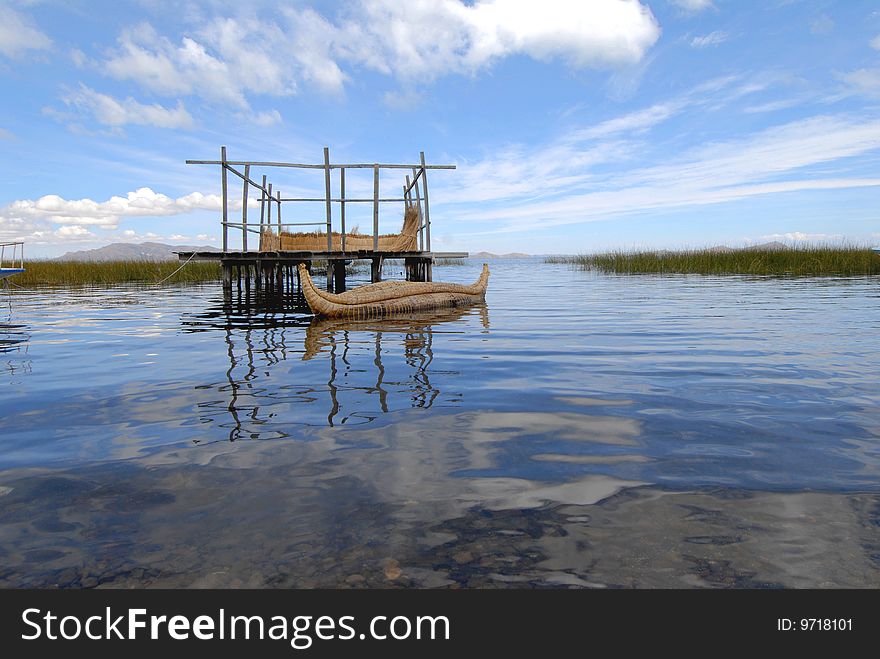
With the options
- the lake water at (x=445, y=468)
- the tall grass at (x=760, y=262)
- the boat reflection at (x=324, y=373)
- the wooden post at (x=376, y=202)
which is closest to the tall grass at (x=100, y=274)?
the wooden post at (x=376, y=202)

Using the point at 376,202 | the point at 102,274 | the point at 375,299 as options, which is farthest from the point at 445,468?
the point at 102,274

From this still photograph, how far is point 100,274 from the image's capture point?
2681cm

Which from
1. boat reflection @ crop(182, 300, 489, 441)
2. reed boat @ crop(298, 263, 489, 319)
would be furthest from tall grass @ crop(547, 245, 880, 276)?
boat reflection @ crop(182, 300, 489, 441)

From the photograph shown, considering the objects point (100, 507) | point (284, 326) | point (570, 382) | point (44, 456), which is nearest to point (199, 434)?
point (44, 456)

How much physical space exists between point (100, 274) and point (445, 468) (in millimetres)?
28943

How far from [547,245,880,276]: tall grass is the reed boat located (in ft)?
71.0

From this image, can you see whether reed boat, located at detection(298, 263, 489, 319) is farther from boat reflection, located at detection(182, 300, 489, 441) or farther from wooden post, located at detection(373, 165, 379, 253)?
wooden post, located at detection(373, 165, 379, 253)

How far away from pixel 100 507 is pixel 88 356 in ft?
16.6

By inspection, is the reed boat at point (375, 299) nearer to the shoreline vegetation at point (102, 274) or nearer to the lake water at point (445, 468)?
the lake water at point (445, 468)

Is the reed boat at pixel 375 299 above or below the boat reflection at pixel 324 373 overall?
above

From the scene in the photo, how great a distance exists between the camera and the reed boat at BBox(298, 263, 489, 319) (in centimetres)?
1058

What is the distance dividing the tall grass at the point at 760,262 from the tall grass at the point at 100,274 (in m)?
24.5

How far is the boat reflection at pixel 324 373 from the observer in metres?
4.23
